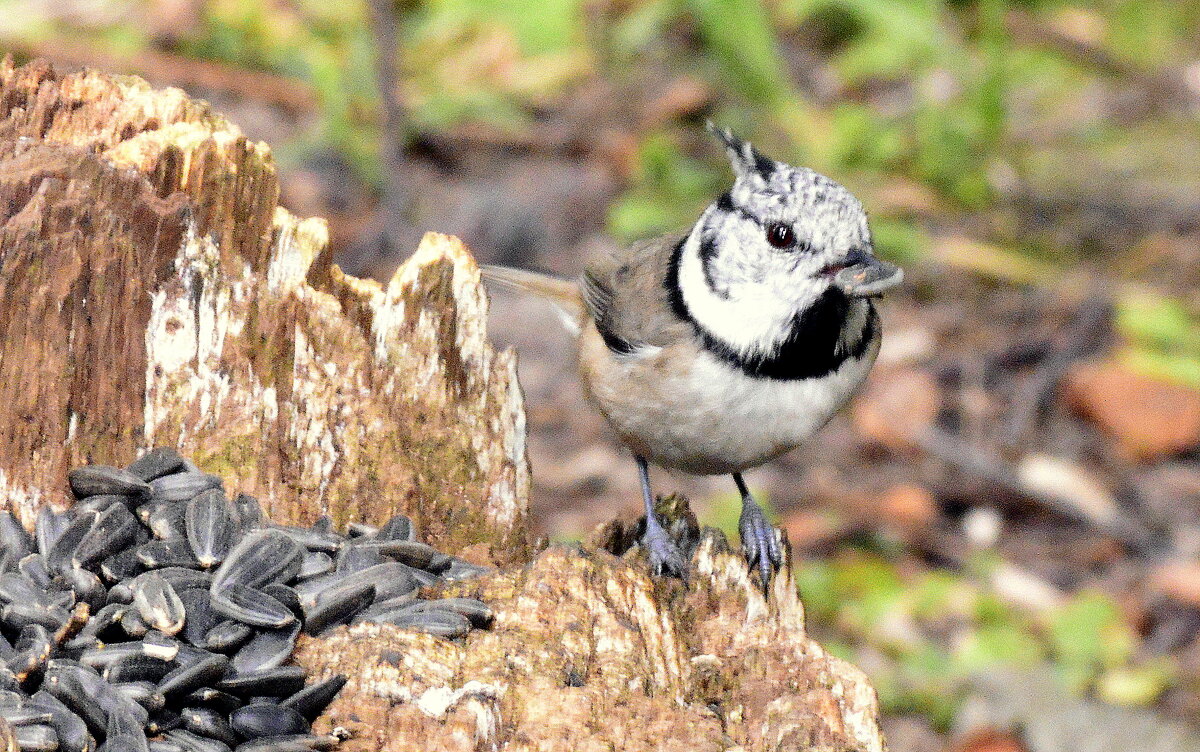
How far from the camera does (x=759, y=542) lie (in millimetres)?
3576

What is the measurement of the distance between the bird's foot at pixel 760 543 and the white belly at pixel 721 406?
0.14 meters

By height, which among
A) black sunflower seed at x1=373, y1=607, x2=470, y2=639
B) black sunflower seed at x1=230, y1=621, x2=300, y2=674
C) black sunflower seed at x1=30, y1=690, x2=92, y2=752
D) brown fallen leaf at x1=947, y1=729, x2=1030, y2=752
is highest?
brown fallen leaf at x1=947, y1=729, x2=1030, y2=752

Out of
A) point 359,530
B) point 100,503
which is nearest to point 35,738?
point 100,503

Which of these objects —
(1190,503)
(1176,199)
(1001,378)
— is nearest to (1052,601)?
(1190,503)

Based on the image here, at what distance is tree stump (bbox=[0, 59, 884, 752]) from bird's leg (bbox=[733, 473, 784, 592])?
57mm

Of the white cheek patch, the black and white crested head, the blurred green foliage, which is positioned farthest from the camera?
the blurred green foliage

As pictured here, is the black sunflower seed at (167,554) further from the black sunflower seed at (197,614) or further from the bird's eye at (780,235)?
the bird's eye at (780,235)

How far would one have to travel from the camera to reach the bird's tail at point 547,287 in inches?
182

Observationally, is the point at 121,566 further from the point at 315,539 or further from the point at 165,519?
the point at 315,539

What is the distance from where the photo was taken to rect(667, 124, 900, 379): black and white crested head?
343 cm

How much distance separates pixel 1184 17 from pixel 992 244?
2.63m

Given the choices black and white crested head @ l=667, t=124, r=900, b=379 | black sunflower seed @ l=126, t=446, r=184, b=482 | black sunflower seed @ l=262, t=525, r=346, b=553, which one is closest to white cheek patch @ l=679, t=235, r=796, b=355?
black and white crested head @ l=667, t=124, r=900, b=379

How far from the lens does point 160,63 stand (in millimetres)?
7617

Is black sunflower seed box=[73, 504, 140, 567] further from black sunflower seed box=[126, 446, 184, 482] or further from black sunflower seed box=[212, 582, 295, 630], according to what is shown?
black sunflower seed box=[212, 582, 295, 630]
